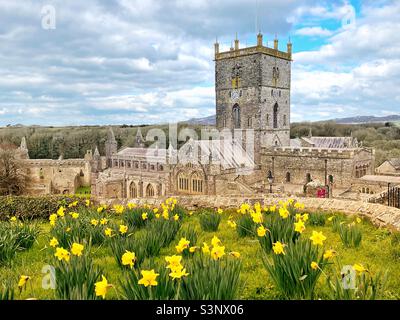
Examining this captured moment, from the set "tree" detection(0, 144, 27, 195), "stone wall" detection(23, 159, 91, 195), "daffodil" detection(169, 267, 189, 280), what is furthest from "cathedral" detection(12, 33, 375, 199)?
"daffodil" detection(169, 267, 189, 280)

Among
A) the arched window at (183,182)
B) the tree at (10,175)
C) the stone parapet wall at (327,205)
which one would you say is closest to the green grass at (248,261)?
the stone parapet wall at (327,205)

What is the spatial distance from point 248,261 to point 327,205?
4.57 meters

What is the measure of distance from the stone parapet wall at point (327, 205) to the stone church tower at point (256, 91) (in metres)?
25.4

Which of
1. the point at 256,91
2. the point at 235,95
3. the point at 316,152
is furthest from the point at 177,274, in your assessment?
the point at 235,95

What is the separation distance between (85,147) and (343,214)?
6556cm

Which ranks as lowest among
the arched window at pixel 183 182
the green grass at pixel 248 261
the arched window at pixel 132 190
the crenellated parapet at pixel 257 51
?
the arched window at pixel 132 190

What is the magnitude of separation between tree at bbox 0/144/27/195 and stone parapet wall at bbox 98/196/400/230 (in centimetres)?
2542

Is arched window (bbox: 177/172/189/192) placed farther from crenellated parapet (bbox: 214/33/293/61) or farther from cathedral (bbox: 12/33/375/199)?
crenellated parapet (bbox: 214/33/293/61)

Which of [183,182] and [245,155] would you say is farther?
[245,155]

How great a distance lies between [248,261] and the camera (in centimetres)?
555

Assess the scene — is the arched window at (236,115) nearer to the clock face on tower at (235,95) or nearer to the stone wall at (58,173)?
the clock face on tower at (235,95)

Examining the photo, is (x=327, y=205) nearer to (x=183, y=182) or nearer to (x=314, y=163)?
(x=314, y=163)

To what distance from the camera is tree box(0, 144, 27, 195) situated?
3294 cm

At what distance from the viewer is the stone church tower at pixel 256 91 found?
3597cm
